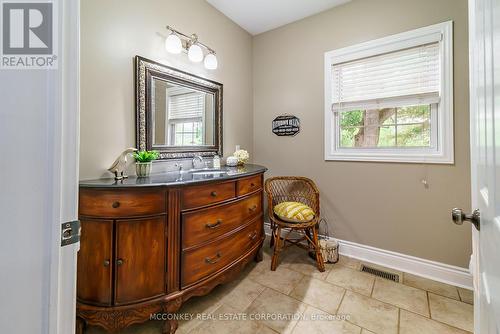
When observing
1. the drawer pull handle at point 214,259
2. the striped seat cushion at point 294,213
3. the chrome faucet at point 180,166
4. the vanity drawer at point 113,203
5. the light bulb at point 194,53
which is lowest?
the drawer pull handle at point 214,259

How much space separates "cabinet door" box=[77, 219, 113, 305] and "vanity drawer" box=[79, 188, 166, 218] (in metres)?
0.06

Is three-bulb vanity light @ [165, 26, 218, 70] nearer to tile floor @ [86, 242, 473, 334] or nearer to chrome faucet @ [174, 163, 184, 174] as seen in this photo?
chrome faucet @ [174, 163, 184, 174]

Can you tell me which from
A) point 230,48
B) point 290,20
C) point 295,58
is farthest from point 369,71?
point 230,48

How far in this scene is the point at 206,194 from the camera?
156cm

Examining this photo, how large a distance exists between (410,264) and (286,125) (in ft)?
6.31

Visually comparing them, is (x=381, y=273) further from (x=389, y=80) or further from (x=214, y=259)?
(x=389, y=80)

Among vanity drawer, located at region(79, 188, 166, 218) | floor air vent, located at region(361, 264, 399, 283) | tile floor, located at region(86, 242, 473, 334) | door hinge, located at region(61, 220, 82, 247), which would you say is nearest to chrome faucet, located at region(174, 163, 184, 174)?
vanity drawer, located at region(79, 188, 166, 218)

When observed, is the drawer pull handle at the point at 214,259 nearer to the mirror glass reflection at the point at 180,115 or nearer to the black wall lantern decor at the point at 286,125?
the mirror glass reflection at the point at 180,115

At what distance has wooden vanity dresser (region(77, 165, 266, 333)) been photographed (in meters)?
1.27

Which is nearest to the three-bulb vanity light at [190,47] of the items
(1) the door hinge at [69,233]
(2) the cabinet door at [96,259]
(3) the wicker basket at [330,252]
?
(2) the cabinet door at [96,259]

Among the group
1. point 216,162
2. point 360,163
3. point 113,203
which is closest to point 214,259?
point 113,203

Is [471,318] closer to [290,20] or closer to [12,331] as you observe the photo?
[12,331]

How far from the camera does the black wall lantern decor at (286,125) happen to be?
8.85ft

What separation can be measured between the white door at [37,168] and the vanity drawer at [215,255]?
39.5 inches
